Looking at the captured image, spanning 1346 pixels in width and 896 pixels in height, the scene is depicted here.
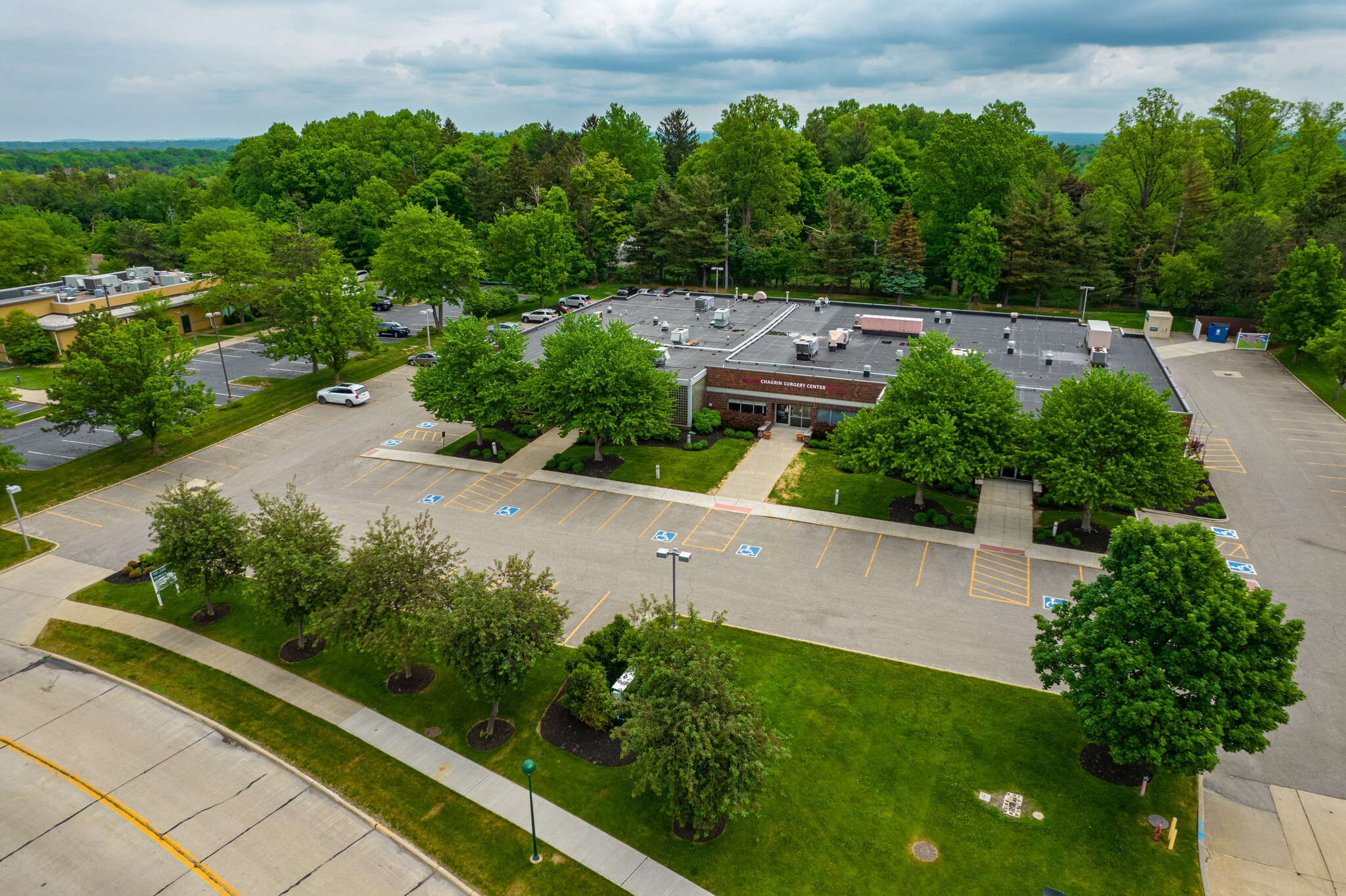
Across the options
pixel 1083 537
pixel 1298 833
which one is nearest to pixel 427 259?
pixel 1083 537

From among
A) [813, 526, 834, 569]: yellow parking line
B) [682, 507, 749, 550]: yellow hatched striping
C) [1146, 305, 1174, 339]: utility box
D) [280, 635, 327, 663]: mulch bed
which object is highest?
[1146, 305, 1174, 339]: utility box

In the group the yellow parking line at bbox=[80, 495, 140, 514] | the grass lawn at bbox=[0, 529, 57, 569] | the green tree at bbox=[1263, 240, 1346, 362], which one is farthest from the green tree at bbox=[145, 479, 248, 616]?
the green tree at bbox=[1263, 240, 1346, 362]

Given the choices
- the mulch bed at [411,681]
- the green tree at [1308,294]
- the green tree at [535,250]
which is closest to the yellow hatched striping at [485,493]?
the mulch bed at [411,681]

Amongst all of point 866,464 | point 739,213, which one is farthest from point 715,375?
point 739,213

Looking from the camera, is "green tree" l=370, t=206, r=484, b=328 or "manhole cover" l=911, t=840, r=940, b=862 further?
"green tree" l=370, t=206, r=484, b=328

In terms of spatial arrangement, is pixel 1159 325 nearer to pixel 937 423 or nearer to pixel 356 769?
pixel 937 423

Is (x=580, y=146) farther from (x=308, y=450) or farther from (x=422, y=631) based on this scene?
(x=422, y=631)

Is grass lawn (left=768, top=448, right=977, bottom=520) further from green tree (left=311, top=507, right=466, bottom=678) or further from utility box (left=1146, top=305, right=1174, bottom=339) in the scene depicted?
utility box (left=1146, top=305, right=1174, bottom=339)
